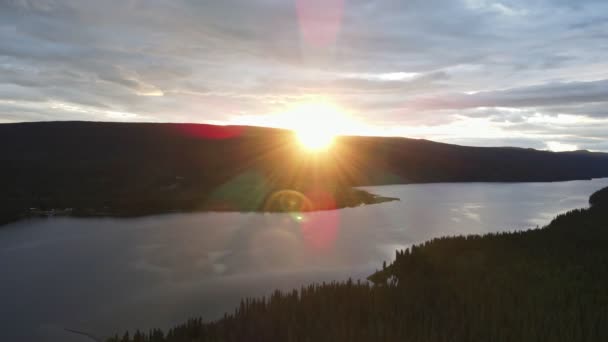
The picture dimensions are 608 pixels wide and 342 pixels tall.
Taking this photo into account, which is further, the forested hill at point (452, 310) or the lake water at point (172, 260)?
the lake water at point (172, 260)

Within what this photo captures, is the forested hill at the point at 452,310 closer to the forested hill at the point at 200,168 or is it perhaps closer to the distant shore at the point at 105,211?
the distant shore at the point at 105,211

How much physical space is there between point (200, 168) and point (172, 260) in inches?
2780

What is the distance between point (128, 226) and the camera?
44.2 metres

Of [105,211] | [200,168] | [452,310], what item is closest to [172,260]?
[452,310]

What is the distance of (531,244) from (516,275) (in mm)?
9291

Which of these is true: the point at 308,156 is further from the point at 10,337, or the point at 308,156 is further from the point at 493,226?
the point at 10,337

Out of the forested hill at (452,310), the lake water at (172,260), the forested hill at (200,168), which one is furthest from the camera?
the forested hill at (200,168)

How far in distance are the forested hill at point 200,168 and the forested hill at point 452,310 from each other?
41582 mm

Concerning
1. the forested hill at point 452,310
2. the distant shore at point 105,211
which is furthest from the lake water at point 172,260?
the forested hill at point 452,310

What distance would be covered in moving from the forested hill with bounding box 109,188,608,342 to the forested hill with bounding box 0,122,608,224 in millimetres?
41582

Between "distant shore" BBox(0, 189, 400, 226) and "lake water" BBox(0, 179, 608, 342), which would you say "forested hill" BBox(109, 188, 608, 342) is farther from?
"distant shore" BBox(0, 189, 400, 226)

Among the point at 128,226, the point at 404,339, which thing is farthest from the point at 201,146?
the point at 404,339

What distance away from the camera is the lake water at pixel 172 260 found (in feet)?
62.1

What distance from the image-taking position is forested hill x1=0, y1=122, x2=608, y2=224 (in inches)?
2493
